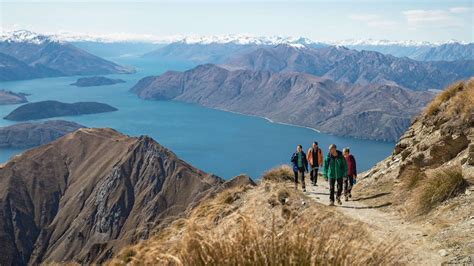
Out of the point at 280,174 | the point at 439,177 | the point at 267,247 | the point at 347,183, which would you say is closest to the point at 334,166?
the point at 347,183

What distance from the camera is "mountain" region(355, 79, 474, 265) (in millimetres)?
12055

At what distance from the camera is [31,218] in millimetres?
193875

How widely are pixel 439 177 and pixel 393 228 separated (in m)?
2.93

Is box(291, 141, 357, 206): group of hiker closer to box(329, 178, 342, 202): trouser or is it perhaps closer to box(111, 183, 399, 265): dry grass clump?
box(329, 178, 342, 202): trouser

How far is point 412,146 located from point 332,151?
6.01m

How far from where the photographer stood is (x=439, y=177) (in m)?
15.4

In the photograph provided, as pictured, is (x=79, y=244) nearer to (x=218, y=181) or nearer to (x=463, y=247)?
(x=218, y=181)

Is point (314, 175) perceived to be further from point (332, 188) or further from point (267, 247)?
point (267, 247)

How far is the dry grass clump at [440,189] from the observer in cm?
1462

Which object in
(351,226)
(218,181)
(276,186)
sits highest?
(351,226)

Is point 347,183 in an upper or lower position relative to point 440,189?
lower

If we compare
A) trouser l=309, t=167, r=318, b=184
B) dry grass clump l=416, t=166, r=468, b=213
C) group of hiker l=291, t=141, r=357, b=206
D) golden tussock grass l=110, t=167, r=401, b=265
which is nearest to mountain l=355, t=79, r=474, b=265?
dry grass clump l=416, t=166, r=468, b=213

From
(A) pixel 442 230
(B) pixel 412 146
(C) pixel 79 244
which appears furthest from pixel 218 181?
(A) pixel 442 230

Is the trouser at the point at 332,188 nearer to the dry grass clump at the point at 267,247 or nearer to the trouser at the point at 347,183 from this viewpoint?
the trouser at the point at 347,183
